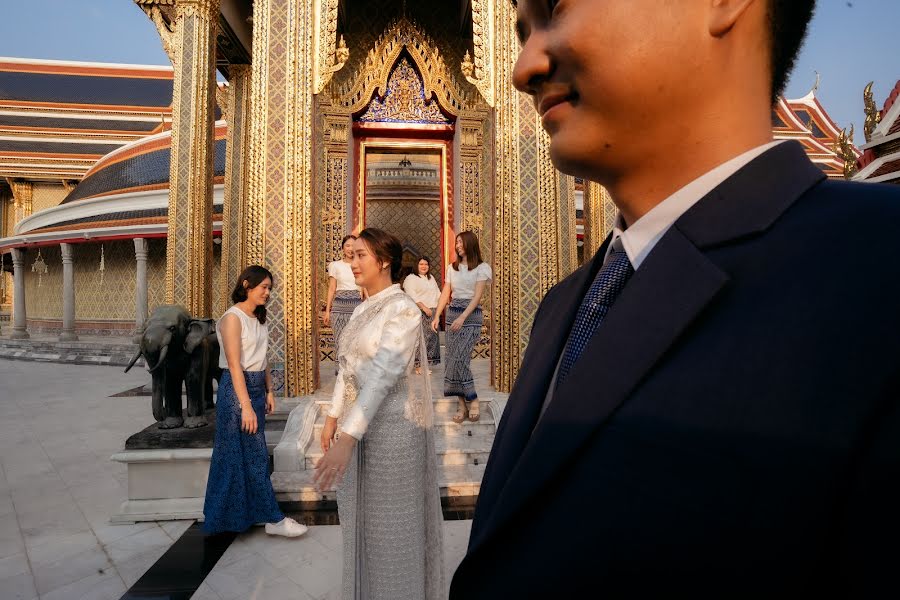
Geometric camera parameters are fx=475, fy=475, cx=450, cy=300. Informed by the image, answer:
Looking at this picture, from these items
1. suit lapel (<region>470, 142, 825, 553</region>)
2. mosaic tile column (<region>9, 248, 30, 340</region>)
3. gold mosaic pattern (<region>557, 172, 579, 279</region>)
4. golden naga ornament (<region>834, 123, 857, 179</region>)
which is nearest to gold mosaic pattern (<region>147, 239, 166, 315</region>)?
mosaic tile column (<region>9, 248, 30, 340</region>)

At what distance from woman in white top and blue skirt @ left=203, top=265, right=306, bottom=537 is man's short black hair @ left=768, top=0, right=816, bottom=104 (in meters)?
2.99

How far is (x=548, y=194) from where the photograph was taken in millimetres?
5504

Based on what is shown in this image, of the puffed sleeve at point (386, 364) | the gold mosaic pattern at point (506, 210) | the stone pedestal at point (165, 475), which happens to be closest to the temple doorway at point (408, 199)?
the gold mosaic pattern at point (506, 210)

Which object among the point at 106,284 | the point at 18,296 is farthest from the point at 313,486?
the point at 18,296

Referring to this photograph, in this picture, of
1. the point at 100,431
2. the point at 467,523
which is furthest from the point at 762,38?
the point at 100,431

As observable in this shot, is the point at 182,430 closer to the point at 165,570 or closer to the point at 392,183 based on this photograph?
the point at 165,570

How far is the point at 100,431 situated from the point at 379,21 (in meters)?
6.94

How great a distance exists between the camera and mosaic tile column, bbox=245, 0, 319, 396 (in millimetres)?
5281

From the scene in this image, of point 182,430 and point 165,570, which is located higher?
point 182,430

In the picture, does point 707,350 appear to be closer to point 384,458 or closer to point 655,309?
point 655,309

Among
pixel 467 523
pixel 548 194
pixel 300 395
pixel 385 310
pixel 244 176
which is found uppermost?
pixel 244 176

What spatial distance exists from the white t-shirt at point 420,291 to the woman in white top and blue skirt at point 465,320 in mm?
689

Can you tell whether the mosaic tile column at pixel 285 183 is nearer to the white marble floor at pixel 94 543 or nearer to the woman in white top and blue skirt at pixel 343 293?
the woman in white top and blue skirt at pixel 343 293

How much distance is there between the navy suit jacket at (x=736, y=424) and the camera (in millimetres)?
380
